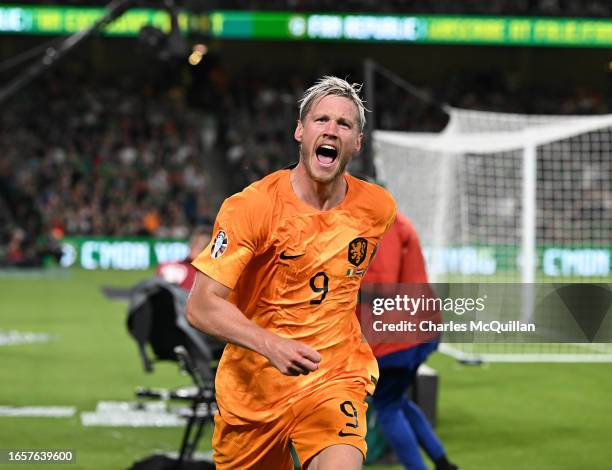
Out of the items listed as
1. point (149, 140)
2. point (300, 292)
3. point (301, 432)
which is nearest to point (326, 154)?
point (300, 292)

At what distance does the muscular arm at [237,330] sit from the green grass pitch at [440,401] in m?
3.84

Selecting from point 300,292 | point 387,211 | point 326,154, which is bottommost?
point 300,292

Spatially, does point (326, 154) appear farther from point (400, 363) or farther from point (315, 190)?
point (400, 363)

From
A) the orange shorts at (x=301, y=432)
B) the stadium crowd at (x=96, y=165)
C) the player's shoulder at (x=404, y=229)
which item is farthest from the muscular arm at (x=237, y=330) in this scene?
the stadium crowd at (x=96, y=165)

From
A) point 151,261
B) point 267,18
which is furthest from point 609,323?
point 267,18

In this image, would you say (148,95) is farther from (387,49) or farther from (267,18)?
(387,49)

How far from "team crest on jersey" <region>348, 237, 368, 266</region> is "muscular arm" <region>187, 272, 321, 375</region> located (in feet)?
1.66

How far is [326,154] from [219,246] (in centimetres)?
52

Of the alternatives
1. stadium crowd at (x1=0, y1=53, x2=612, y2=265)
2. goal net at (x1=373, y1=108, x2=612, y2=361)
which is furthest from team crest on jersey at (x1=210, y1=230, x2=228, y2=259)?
stadium crowd at (x1=0, y1=53, x2=612, y2=265)

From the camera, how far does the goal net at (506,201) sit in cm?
1339

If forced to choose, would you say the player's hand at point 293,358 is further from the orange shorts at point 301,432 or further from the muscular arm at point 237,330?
the orange shorts at point 301,432

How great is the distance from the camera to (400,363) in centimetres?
661

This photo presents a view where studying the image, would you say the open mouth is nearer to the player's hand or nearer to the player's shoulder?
the player's hand

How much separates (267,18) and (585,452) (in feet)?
83.2
